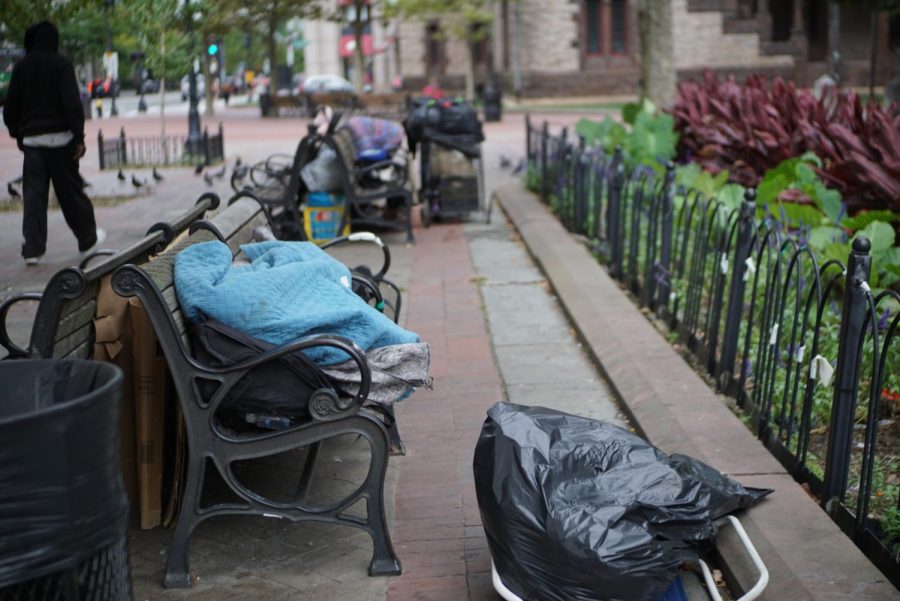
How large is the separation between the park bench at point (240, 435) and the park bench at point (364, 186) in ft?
19.9

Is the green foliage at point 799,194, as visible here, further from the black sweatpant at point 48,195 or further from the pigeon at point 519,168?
the pigeon at point 519,168

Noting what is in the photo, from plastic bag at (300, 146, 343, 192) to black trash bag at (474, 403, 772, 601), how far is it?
21.8 feet

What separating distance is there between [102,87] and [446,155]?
4413 millimetres

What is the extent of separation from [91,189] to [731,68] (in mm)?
35383

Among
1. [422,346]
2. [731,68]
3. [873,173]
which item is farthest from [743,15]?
[422,346]

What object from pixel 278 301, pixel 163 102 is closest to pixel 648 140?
pixel 163 102

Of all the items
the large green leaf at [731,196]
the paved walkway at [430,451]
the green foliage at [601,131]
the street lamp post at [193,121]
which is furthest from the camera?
the street lamp post at [193,121]

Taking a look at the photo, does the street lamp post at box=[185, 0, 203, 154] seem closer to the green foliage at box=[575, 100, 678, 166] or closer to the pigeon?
the pigeon

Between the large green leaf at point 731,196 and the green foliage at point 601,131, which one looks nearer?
the large green leaf at point 731,196

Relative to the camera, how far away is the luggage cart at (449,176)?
1224cm

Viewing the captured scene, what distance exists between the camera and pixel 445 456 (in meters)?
5.11

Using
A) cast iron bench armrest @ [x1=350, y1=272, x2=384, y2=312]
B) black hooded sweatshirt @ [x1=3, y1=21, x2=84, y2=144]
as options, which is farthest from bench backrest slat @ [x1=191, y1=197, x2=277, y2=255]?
black hooded sweatshirt @ [x1=3, y1=21, x2=84, y2=144]

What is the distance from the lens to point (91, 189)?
11.0 meters

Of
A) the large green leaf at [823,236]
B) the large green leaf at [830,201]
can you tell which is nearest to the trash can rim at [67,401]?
the large green leaf at [823,236]
